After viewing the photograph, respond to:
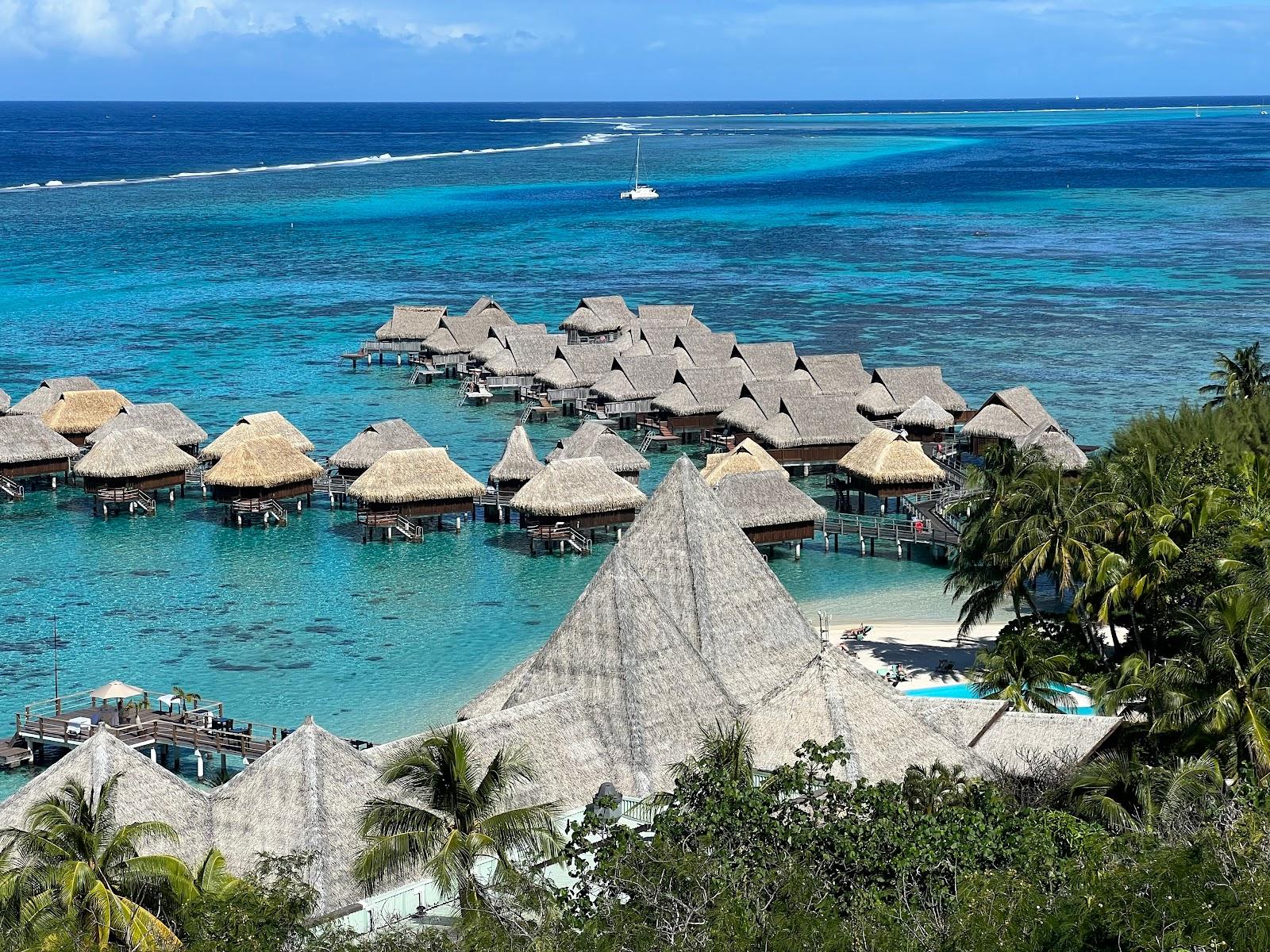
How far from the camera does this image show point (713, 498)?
19.7 meters

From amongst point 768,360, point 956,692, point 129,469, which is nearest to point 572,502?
point 129,469

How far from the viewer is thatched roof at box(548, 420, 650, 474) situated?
34.7 metres

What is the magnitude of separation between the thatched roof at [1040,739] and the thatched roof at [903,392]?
21.7 meters

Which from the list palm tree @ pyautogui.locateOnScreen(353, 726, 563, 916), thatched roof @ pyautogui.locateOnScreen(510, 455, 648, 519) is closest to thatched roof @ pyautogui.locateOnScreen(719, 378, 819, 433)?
thatched roof @ pyautogui.locateOnScreen(510, 455, 648, 519)

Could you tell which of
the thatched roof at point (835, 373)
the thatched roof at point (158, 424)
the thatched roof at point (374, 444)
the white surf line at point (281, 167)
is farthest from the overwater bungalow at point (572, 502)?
the white surf line at point (281, 167)

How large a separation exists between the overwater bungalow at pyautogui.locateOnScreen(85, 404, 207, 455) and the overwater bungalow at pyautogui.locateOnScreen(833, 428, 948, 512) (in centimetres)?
1477

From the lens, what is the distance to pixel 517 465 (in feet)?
112

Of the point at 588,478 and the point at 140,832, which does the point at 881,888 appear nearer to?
the point at 140,832

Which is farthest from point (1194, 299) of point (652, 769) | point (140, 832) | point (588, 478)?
point (140, 832)

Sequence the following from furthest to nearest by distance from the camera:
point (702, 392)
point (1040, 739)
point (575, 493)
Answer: point (702, 392), point (575, 493), point (1040, 739)

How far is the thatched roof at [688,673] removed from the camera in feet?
56.2

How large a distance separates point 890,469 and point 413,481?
928 centimetres

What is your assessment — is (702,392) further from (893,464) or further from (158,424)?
(158,424)

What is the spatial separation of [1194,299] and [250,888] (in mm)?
61416
